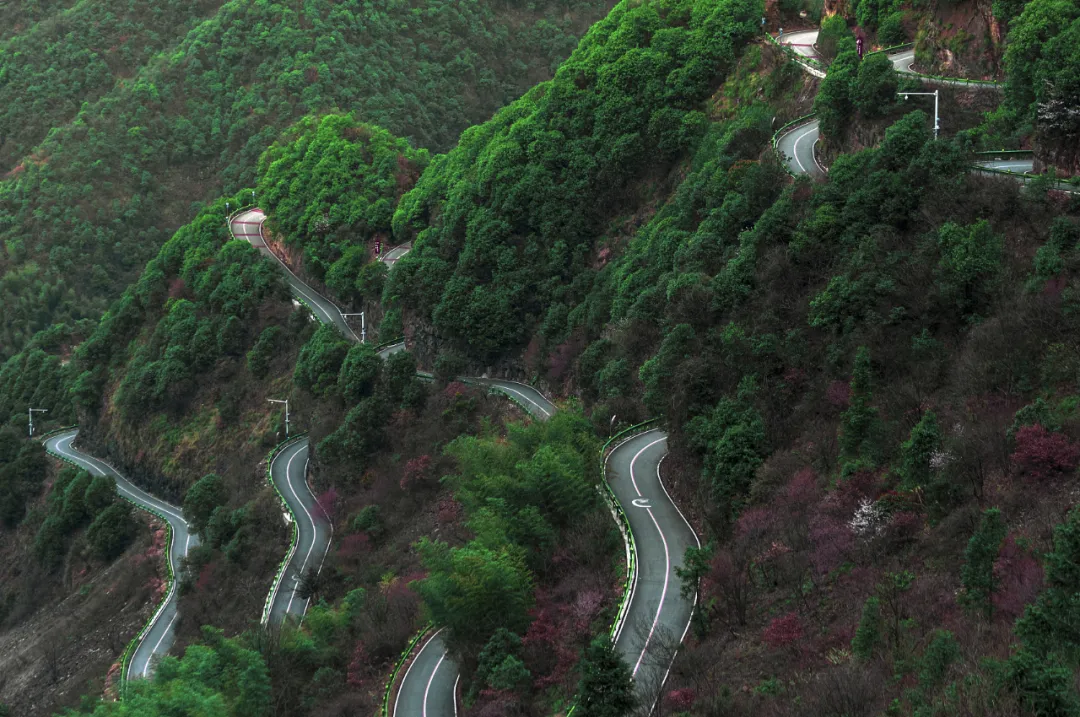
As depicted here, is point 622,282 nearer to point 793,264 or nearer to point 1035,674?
point 793,264

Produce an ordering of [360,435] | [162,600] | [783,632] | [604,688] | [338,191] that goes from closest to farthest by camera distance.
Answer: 1. [604,688]
2. [783,632]
3. [360,435]
4. [162,600]
5. [338,191]

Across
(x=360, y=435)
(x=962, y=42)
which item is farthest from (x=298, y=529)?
(x=962, y=42)

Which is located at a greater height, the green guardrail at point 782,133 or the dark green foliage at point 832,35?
the dark green foliage at point 832,35

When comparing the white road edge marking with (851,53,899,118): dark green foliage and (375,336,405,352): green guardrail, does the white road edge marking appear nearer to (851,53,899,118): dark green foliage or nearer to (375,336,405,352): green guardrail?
(851,53,899,118): dark green foliage

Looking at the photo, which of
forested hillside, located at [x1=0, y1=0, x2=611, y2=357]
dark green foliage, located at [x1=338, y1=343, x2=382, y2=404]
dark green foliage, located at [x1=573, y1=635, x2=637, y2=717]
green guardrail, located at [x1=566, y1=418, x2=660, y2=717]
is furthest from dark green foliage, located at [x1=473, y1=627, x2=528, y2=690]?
forested hillside, located at [x1=0, y1=0, x2=611, y2=357]

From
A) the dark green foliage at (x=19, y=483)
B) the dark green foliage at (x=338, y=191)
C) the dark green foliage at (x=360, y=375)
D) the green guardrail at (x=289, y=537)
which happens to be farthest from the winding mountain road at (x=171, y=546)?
the dark green foliage at (x=338, y=191)

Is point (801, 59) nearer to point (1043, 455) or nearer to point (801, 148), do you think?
point (801, 148)

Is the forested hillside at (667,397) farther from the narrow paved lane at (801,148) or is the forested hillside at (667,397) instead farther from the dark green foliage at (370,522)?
the narrow paved lane at (801,148)
